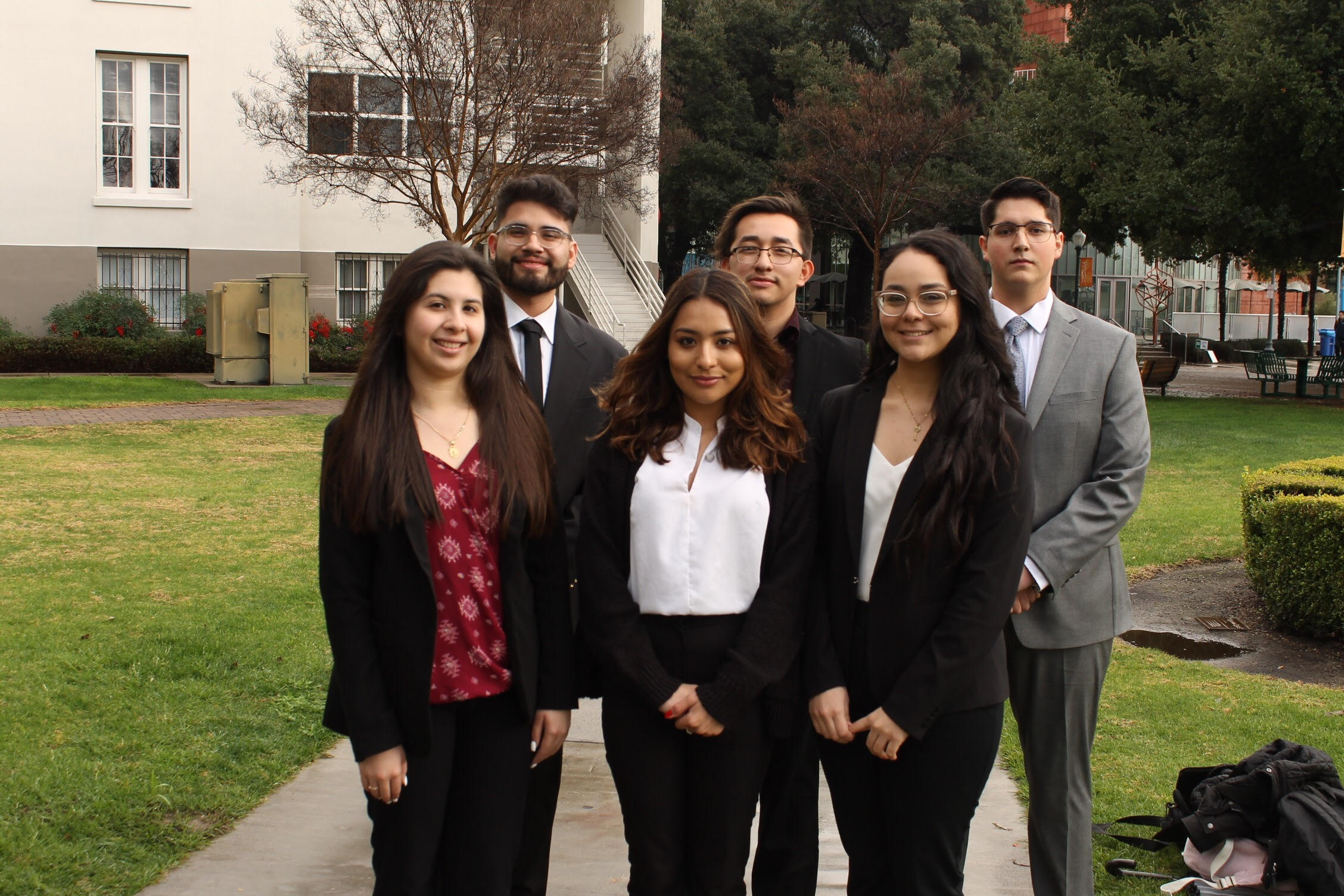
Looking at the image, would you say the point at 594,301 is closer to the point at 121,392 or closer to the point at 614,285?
the point at 614,285

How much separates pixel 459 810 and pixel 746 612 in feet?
2.74

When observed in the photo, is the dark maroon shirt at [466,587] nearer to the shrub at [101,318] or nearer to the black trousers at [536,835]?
the black trousers at [536,835]

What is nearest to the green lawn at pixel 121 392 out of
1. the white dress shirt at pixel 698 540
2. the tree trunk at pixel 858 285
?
the white dress shirt at pixel 698 540

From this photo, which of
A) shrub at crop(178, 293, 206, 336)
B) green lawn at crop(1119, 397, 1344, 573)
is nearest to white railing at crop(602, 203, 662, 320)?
shrub at crop(178, 293, 206, 336)

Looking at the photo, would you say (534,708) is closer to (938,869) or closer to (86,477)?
(938,869)

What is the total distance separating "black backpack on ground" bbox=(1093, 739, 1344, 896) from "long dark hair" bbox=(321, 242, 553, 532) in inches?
96.3

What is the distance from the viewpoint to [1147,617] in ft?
25.6

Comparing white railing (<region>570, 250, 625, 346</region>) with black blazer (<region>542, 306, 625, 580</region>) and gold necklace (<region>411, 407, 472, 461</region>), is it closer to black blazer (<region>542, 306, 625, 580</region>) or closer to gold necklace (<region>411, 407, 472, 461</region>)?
black blazer (<region>542, 306, 625, 580</region>)

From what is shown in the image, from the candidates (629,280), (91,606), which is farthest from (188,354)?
(91,606)

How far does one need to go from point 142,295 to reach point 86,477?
15.1 metres

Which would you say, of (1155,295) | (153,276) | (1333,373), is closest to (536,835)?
(153,276)

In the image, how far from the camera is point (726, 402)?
120 inches

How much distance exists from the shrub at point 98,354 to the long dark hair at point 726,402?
2118cm

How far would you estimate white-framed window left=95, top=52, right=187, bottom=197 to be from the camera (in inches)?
950
